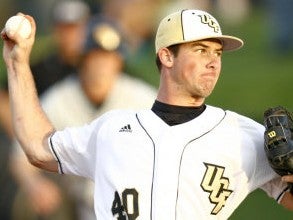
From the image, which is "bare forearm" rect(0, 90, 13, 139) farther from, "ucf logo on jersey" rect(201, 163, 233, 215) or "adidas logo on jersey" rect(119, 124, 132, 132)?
"ucf logo on jersey" rect(201, 163, 233, 215)

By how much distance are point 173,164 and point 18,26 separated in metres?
1.10

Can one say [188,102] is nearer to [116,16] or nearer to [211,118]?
[211,118]

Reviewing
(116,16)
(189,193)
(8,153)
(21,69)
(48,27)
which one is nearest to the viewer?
(189,193)

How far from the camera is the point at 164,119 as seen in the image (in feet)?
20.2

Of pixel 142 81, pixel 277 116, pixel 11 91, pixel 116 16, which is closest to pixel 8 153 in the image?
pixel 142 81

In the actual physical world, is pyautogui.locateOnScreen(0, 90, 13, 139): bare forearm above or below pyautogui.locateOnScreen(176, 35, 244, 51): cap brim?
below

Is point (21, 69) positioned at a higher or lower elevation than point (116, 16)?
higher

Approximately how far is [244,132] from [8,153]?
5.73 m

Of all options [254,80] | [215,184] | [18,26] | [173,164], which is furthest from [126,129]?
[254,80]

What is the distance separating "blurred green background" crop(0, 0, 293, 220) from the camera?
11.9m

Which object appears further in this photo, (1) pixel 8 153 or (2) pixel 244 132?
(1) pixel 8 153

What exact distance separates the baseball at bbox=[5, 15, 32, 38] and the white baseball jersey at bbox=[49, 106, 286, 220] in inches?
Result: 23.9

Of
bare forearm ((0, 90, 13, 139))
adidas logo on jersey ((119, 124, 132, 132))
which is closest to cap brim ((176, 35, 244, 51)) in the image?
adidas logo on jersey ((119, 124, 132, 132))

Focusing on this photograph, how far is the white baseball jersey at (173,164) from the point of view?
19.5 feet
